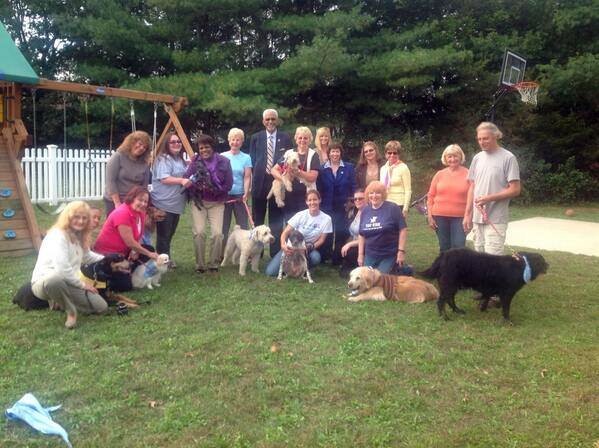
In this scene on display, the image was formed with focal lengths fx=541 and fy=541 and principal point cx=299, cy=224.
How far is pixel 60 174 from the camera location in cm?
1205

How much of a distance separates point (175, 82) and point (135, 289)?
9474 mm

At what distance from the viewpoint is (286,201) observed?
6.42 meters

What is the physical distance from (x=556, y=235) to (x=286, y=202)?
595 cm

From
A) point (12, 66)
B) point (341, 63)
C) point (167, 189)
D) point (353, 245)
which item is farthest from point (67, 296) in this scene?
point (341, 63)

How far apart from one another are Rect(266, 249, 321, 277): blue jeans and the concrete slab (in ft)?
12.2

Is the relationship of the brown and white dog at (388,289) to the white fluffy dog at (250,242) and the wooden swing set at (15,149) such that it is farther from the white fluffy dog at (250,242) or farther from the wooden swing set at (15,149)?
the wooden swing set at (15,149)

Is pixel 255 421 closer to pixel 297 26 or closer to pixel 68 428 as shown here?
pixel 68 428

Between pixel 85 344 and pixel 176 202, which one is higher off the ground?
pixel 176 202

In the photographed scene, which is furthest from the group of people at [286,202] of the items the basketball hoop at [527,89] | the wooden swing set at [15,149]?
the basketball hoop at [527,89]

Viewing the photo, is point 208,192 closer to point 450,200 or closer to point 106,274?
point 106,274

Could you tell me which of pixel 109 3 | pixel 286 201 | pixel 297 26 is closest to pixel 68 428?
pixel 286 201

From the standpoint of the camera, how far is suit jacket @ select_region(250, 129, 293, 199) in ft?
21.0

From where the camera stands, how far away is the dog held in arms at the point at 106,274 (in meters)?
4.62

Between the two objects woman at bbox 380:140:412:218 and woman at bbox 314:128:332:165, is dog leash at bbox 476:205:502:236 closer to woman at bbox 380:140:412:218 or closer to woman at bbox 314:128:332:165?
woman at bbox 380:140:412:218
